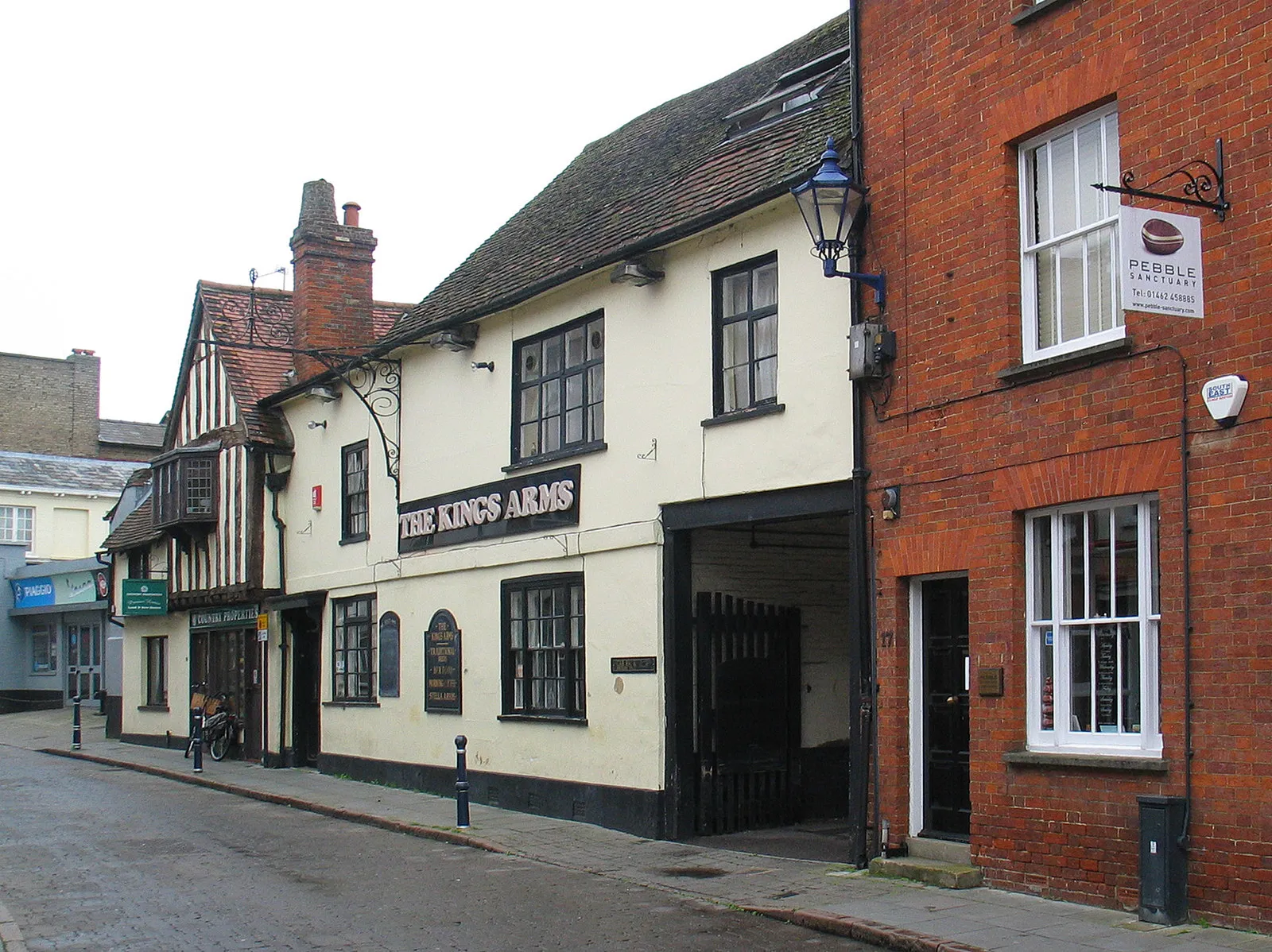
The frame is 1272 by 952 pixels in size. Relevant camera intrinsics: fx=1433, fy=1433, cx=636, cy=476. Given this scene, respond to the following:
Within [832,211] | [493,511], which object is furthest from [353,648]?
[832,211]

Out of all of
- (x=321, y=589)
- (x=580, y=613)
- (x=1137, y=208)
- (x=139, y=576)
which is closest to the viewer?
(x=1137, y=208)

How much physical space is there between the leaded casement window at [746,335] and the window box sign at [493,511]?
2.68 m

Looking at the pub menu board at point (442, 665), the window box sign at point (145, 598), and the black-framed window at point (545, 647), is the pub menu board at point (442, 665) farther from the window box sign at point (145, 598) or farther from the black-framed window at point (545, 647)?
the window box sign at point (145, 598)

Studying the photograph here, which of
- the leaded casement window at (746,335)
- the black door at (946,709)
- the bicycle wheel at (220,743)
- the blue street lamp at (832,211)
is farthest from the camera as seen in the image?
the bicycle wheel at (220,743)

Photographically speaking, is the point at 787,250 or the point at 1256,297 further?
Answer: the point at 787,250

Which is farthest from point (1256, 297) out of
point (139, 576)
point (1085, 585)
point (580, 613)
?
point (139, 576)

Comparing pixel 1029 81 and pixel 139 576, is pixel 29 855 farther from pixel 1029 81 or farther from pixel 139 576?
pixel 139 576

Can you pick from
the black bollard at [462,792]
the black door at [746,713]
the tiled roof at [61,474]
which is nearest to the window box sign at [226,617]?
the black bollard at [462,792]

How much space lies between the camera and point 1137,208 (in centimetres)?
870

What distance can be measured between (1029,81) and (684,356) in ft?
15.2

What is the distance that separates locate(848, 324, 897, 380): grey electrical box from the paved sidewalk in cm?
399

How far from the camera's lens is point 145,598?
2784 centimetres

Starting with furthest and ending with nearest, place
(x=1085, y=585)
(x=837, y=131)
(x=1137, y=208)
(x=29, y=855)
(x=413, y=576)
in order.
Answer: (x=413, y=576) → (x=29, y=855) → (x=837, y=131) → (x=1085, y=585) → (x=1137, y=208)

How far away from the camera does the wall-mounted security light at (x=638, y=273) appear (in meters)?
14.4
